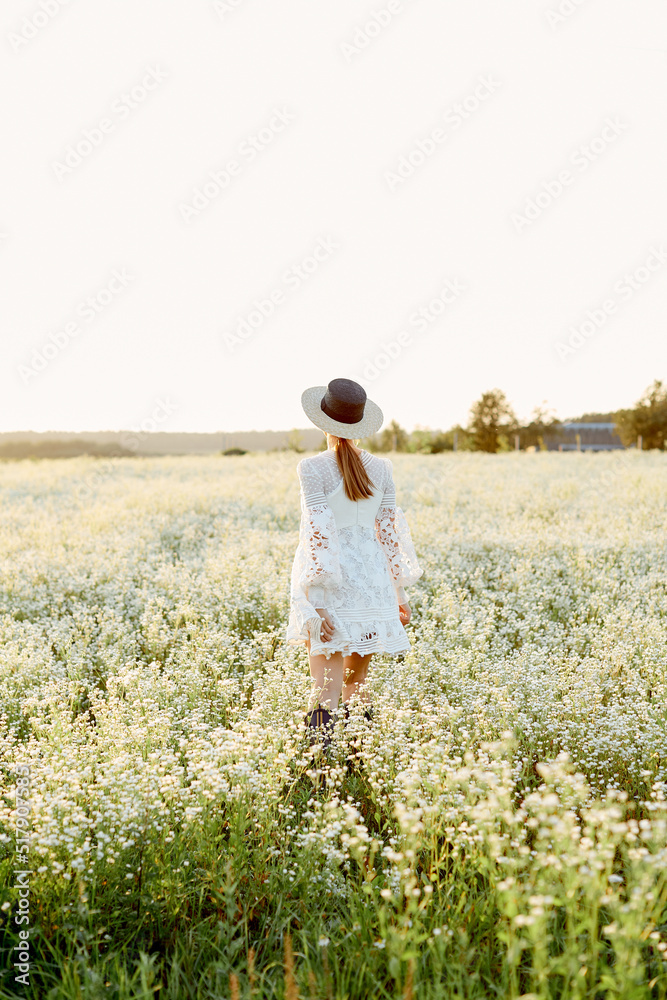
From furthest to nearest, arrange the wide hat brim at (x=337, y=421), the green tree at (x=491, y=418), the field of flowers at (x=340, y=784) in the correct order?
the green tree at (x=491, y=418)
the wide hat brim at (x=337, y=421)
the field of flowers at (x=340, y=784)

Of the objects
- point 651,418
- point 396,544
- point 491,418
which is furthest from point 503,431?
point 396,544

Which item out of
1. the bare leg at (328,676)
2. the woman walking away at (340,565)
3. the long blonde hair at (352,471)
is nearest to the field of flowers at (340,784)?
the bare leg at (328,676)

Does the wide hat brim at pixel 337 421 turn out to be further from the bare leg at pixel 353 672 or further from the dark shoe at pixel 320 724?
the dark shoe at pixel 320 724

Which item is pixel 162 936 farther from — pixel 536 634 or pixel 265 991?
pixel 536 634

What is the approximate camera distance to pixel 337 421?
4.31m

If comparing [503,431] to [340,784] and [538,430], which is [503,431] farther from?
[340,784]

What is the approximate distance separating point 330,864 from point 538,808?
0.95m

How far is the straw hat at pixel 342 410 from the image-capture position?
425cm

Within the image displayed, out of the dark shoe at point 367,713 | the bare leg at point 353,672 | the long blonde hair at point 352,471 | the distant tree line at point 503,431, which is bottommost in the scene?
the dark shoe at point 367,713

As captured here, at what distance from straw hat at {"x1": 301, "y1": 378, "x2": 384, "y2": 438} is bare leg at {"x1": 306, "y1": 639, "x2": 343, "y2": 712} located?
1.45 m

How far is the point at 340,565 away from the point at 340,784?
1528 millimetres

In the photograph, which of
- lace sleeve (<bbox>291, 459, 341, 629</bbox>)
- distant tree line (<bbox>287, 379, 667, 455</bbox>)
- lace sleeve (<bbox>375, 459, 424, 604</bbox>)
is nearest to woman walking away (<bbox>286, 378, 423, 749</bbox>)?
lace sleeve (<bbox>291, 459, 341, 629</bbox>)

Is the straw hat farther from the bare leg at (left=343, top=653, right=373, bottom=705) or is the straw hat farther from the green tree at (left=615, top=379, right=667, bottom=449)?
the green tree at (left=615, top=379, right=667, bottom=449)

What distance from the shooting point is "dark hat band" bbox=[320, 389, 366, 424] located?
4234 mm
